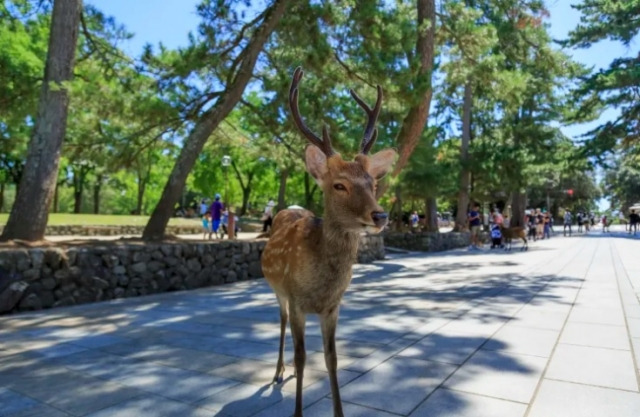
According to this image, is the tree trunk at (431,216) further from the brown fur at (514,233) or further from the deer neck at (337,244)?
the deer neck at (337,244)

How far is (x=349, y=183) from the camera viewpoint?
9.46 ft

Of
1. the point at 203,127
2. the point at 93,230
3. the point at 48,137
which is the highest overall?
the point at 203,127

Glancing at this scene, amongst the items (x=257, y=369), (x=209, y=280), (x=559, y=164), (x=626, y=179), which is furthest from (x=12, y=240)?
(x=626, y=179)

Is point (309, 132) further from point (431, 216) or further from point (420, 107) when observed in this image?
point (431, 216)

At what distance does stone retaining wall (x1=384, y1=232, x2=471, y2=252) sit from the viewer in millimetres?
20031

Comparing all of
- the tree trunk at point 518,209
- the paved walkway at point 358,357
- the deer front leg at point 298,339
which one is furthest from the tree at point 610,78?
the deer front leg at point 298,339

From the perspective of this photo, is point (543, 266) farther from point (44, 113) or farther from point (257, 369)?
point (44, 113)

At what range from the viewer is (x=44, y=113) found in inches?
329

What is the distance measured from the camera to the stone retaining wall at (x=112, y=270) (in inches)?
273

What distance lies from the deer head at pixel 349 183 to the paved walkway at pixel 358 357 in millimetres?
1394

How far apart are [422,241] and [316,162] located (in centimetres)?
1778

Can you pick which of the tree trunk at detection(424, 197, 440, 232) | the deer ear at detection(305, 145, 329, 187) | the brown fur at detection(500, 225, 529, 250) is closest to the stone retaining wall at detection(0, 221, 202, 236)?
the tree trunk at detection(424, 197, 440, 232)

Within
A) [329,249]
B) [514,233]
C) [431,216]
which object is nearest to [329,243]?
[329,249]

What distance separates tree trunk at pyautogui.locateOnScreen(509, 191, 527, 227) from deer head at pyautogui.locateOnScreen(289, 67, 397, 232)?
99.1 feet
